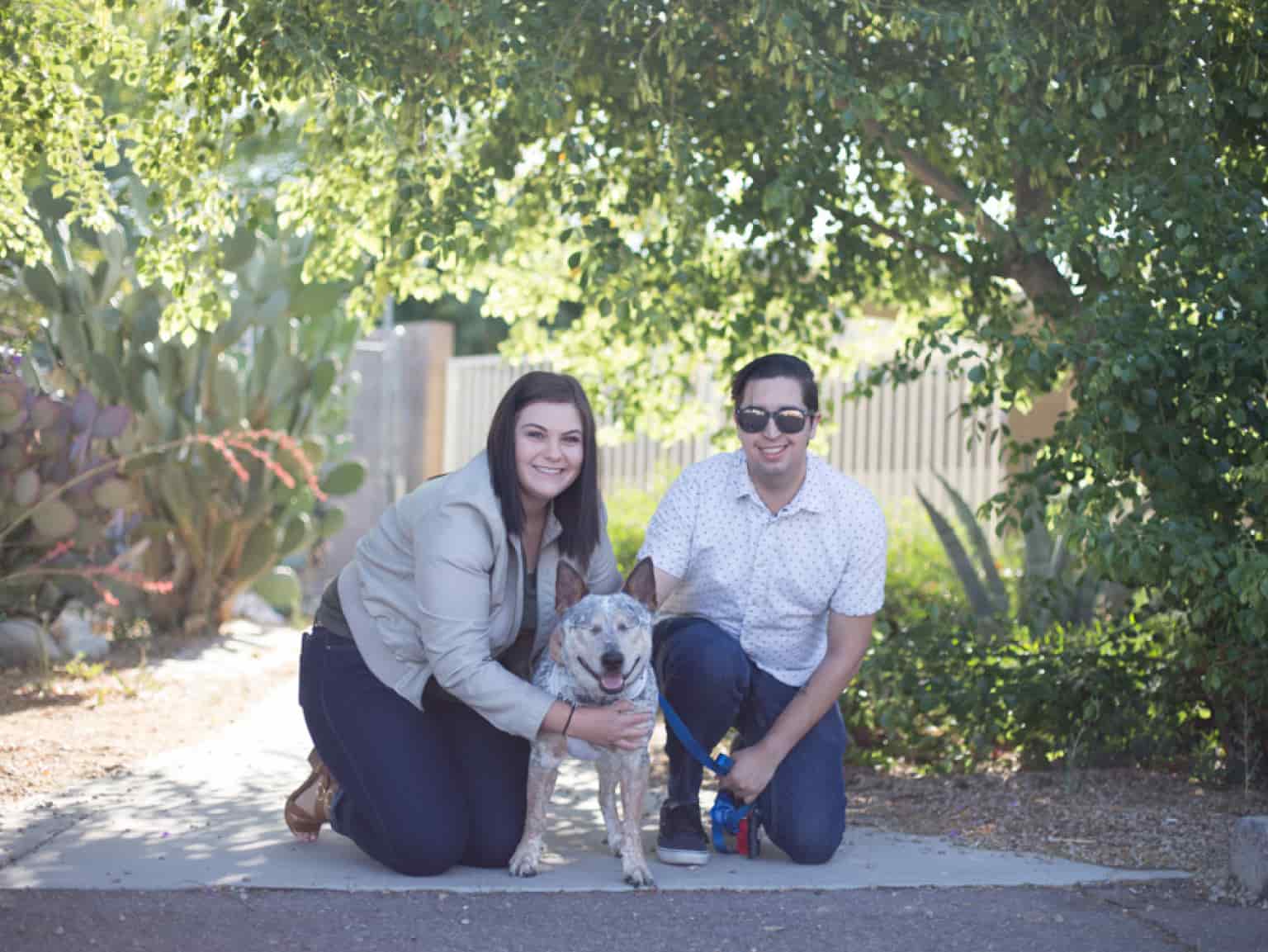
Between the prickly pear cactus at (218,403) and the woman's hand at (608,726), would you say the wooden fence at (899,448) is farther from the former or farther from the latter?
the woman's hand at (608,726)

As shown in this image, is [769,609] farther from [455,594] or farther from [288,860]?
[288,860]

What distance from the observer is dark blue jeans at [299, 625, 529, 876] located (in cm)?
392

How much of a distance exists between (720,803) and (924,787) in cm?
139

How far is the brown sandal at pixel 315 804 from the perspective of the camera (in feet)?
13.8

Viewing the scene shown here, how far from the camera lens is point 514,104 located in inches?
199

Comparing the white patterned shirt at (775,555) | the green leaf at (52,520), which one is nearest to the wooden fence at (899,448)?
the green leaf at (52,520)

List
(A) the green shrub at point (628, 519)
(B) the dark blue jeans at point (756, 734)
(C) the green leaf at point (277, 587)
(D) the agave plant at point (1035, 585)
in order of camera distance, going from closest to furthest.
A: 1. (B) the dark blue jeans at point (756, 734)
2. (D) the agave plant at point (1035, 585)
3. (A) the green shrub at point (628, 519)
4. (C) the green leaf at point (277, 587)

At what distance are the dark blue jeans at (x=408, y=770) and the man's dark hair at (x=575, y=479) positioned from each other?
671 millimetres

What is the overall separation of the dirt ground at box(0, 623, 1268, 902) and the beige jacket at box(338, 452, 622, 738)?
1.53 metres

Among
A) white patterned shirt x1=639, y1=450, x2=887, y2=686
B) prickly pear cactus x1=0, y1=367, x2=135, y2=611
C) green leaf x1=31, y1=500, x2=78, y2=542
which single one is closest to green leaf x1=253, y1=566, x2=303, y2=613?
prickly pear cactus x1=0, y1=367, x2=135, y2=611

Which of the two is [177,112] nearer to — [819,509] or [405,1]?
[405,1]

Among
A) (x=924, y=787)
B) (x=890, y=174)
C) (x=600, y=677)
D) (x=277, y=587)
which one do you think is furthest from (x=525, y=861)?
(x=277, y=587)

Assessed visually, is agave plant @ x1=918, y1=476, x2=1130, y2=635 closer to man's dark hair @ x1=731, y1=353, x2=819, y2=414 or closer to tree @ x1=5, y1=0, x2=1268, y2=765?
tree @ x1=5, y1=0, x2=1268, y2=765

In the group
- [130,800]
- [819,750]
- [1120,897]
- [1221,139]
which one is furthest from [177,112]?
[1120,897]
